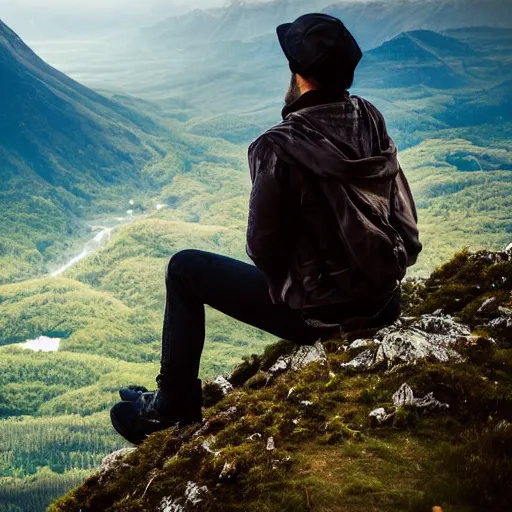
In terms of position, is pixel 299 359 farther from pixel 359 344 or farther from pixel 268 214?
pixel 268 214

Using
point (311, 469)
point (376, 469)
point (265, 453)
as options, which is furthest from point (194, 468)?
point (376, 469)

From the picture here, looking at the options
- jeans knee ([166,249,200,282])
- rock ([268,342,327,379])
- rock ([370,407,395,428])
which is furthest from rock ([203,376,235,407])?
rock ([370,407,395,428])

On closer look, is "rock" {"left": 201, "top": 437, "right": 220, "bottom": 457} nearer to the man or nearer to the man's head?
the man

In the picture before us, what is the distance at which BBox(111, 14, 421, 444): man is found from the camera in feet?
15.8

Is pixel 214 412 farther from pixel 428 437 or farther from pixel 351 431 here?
pixel 428 437

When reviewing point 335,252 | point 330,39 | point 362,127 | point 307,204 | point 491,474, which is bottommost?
point 491,474

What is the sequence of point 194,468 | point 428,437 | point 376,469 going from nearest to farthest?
1. point 376,469
2. point 428,437
3. point 194,468

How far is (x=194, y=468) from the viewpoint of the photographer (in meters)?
5.44

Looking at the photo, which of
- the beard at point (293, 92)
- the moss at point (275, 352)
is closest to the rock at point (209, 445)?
the moss at point (275, 352)

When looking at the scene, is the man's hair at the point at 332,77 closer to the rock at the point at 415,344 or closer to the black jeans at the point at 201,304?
the black jeans at the point at 201,304

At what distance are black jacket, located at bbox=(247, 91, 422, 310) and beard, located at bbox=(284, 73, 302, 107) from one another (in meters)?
0.07

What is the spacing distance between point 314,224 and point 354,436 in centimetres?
183

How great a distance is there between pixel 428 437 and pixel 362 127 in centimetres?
258

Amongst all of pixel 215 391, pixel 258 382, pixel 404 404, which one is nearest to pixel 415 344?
pixel 404 404
